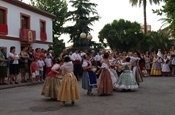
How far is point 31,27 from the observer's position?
107 feet

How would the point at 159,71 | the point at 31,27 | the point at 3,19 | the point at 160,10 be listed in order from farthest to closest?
the point at 31,27 → the point at 3,19 → the point at 159,71 → the point at 160,10

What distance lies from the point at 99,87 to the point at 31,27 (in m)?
20.1

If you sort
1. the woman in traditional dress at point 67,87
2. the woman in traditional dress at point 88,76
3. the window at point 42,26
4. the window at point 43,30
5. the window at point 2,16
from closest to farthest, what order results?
the woman in traditional dress at point 67,87 < the woman in traditional dress at point 88,76 < the window at point 2,16 < the window at point 43,30 < the window at point 42,26

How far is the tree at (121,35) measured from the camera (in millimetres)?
64375

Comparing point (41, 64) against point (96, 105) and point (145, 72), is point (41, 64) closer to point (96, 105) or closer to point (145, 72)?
point (96, 105)

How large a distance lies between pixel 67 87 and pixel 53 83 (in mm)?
1264

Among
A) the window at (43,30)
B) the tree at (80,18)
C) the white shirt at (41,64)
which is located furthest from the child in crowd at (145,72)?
the tree at (80,18)

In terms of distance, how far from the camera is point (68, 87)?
11023 millimetres

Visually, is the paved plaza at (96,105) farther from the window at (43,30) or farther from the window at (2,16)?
the window at (43,30)

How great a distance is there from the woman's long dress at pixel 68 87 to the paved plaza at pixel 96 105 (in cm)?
29

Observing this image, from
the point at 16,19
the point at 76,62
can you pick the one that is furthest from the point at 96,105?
the point at 16,19

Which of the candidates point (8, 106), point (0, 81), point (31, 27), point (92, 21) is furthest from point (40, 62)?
point (92, 21)

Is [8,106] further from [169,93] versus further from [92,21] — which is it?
[92,21]

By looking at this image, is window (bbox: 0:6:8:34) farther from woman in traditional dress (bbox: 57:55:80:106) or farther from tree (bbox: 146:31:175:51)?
tree (bbox: 146:31:175:51)
